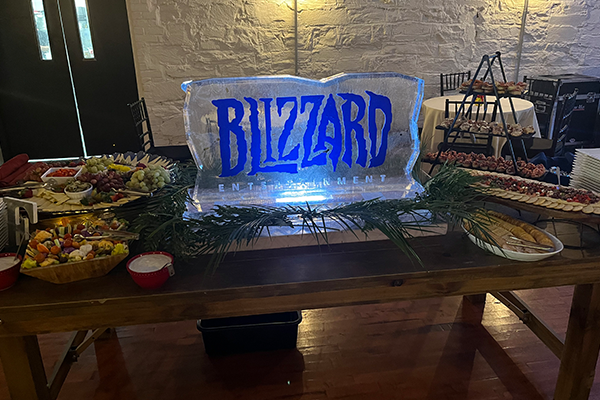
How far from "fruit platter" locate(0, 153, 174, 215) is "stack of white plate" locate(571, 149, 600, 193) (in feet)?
4.78

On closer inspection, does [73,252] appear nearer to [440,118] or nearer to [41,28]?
[440,118]

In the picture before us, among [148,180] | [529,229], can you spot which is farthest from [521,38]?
[148,180]

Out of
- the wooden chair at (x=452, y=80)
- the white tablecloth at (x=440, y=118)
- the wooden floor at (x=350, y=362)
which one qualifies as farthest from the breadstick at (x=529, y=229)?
the wooden chair at (x=452, y=80)

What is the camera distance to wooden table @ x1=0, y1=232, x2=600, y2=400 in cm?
114

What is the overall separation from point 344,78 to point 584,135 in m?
4.20

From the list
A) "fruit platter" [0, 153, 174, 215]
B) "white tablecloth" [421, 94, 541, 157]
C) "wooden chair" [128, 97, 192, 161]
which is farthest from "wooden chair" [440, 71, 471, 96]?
"fruit platter" [0, 153, 174, 215]

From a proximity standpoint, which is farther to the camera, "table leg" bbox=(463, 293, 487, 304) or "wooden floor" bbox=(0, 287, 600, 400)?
"table leg" bbox=(463, 293, 487, 304)

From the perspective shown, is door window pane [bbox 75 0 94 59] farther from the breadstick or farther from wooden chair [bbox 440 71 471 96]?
the breadstick

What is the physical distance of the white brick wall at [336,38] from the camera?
4027 mm

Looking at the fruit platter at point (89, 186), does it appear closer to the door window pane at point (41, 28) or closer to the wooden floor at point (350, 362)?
the wooden floor at point (350, 362)

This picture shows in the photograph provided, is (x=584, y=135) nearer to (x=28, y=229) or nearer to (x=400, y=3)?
(x=400, y=3)

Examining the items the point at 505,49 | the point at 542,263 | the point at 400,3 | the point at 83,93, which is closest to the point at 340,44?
the point at 400,3

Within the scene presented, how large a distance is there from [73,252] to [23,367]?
351 millimetres

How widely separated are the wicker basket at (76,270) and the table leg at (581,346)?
4.49 ft
